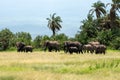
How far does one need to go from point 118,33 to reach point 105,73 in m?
74.2

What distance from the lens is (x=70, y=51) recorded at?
6688cm

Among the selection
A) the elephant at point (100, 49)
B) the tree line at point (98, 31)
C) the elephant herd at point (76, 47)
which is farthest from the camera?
the tree line at point (98, 31)

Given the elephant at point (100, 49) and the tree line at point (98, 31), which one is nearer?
the elephant at point (100, 49)

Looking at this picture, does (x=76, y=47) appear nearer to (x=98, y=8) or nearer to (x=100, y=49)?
(x=100, y=49)

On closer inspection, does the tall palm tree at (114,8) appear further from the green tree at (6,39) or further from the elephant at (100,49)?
the elephant at (100,49)

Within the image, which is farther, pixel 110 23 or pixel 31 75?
pixel 110 23

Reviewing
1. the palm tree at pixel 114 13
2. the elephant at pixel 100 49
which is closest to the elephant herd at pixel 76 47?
the elephant at pixel 100 49

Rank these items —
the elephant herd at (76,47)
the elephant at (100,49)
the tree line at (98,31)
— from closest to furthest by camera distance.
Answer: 1. the elephant at (100,49)
2. the elephant herd at (76,47)
3. the tree line at (98,31)

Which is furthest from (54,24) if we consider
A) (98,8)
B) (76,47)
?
(76,47)

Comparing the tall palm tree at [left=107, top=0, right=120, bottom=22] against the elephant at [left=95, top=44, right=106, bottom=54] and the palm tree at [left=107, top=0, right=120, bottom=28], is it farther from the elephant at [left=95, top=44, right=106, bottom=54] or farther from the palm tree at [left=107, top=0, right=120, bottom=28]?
the elephant at [left=95, top=44, right=106, bottom=54]

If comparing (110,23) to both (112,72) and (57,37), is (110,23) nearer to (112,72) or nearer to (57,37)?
(57,37)

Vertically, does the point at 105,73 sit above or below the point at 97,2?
below

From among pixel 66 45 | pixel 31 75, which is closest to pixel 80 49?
pixel 66 45

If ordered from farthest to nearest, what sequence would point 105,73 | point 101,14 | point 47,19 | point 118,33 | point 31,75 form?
1. point 47,19
2. point 101,14
3. point 118,33
4. point 105,73
5. point 31,75
